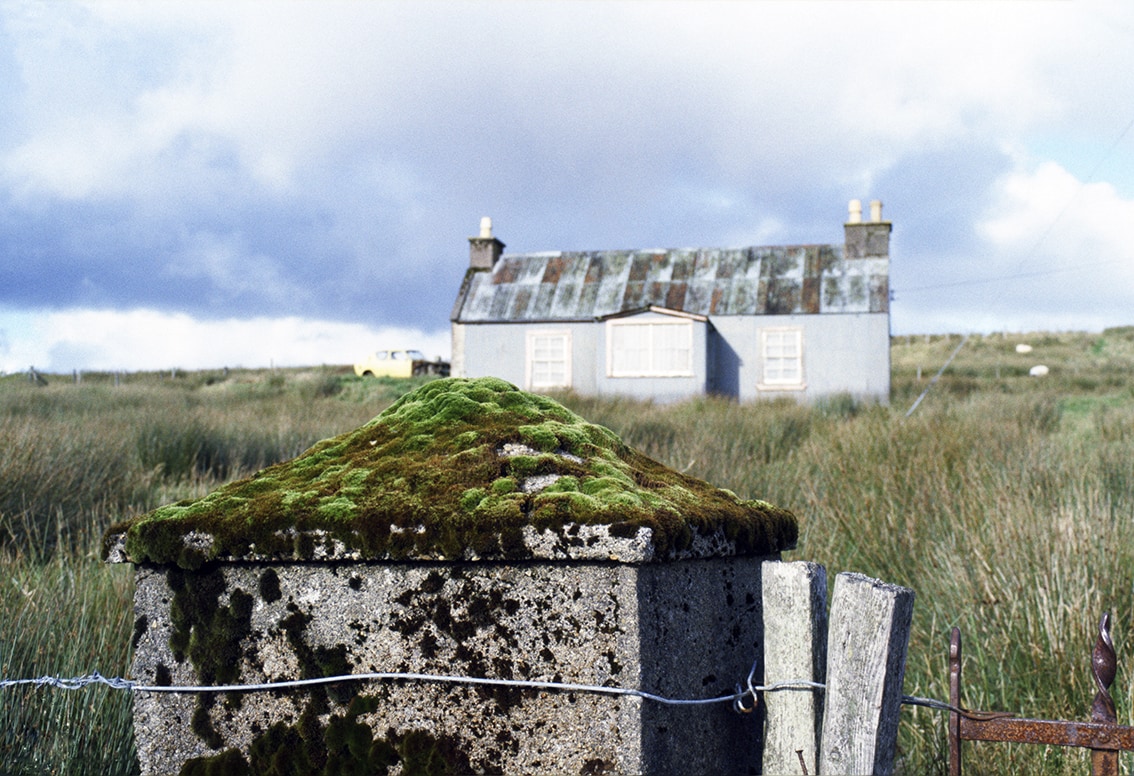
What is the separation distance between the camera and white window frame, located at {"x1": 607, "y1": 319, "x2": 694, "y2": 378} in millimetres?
20812

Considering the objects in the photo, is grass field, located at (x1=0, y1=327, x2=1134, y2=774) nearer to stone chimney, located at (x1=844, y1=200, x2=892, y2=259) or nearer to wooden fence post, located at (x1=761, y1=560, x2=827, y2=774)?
wooden fence post, located at (x1=761, y1=560, x2=827, y2=774)

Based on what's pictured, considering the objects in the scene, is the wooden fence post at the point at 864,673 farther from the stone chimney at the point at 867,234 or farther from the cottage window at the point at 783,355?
the stone chimney at the point at 867,234

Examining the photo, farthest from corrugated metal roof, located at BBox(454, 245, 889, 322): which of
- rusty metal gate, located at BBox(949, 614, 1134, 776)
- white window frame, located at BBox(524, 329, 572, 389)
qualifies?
rusty metal gate, located at BBox(949, 614, 1134, 776)

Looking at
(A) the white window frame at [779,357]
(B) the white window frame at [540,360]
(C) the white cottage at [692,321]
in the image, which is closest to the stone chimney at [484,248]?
(C) the white cottage at [692,321]

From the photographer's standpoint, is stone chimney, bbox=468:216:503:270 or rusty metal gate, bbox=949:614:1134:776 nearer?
rusty metal gate, bbox=949:614:1134:776

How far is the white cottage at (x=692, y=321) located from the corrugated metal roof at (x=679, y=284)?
0.09ft

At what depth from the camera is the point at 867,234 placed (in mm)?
21484

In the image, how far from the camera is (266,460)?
10602 mm

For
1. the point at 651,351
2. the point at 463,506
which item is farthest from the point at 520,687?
the point at 651,351

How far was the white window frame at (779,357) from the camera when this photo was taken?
21109 mm

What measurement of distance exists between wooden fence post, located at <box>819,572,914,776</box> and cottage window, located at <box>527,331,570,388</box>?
2010 cm

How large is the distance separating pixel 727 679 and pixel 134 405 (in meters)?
14.3

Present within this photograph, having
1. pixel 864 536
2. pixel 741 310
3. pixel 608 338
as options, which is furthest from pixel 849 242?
pixel 864 536

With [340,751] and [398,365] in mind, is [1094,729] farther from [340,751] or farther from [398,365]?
[398,365]
